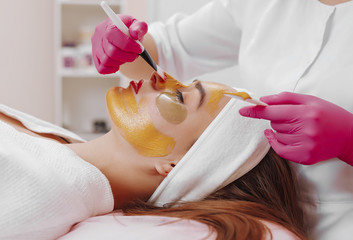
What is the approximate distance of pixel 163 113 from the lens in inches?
40.1

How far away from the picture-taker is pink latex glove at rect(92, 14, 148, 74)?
3.22 ft

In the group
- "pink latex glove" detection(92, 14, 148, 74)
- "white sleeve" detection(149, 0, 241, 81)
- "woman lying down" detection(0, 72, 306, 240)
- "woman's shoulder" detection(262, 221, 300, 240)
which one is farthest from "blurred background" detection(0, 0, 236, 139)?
"woman's shoulder" detection(262, 221, 300, 240)

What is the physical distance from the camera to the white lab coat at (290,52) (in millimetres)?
986

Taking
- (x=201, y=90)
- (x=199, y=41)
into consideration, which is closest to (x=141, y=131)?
(x=201, y=90)

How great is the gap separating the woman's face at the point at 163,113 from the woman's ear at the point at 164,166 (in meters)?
0.02

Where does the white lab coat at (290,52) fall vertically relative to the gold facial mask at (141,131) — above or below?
above

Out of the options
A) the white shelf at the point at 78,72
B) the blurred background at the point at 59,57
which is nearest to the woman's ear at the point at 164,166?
the blurred background at the point at 59,57

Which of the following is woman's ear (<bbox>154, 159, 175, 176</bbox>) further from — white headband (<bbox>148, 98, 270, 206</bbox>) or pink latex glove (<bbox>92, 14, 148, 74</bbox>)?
pink latex glove (<bbox>92, 14, 148, 74</bbox>)

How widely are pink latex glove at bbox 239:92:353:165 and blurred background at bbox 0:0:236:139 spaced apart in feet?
5.22

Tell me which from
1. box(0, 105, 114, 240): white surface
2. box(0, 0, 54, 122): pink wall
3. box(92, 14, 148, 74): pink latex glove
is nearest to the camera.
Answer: box(0, 105, 114, 240): white surface

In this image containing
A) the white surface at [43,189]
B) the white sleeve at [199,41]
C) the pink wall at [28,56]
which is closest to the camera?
the white surface at [43,189]

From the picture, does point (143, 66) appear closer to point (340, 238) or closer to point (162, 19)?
point (340, 238)

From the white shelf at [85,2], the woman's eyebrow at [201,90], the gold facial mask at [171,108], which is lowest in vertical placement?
the gold facial mask at [171,108]

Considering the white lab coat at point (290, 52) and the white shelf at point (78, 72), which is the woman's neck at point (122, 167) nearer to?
the white lab coat at point (290, 52)
